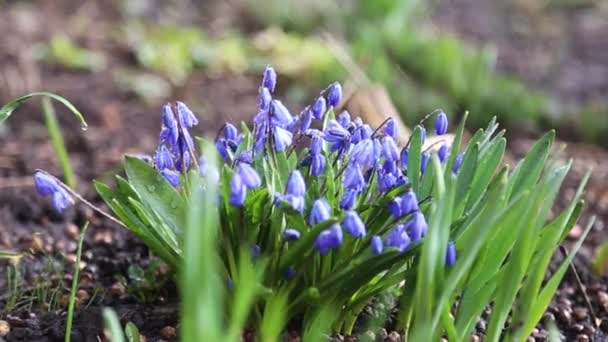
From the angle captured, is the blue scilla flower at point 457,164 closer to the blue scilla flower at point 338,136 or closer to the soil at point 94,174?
the blue scilla flower at point 338,136

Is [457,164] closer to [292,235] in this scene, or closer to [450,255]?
[450,255]

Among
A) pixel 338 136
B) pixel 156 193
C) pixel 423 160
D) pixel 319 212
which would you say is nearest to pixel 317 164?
pixel 338 136

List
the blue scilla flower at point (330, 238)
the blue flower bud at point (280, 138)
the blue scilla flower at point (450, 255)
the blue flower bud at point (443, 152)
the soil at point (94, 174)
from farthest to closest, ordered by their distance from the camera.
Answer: the soil at point (94, 174) < the blue flower bud at point (443, 152) < the blue flower bud at point (280, 138) < the blue scilla flower at point (450, 255) < the blue scilla flower at point (330, 238)

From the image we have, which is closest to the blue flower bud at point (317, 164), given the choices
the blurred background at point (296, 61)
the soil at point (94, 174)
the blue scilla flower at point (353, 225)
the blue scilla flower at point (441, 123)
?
the blue scilla flower at point (353, 225)

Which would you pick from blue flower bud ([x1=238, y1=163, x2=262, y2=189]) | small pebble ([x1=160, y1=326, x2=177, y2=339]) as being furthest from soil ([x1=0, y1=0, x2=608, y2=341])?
blue flower bud ([x1=238, y1=163, x2=262, y2=189])

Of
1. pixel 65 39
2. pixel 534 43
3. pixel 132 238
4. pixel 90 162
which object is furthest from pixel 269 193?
pixel 534 43

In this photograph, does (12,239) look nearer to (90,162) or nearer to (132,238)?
(132,238)
